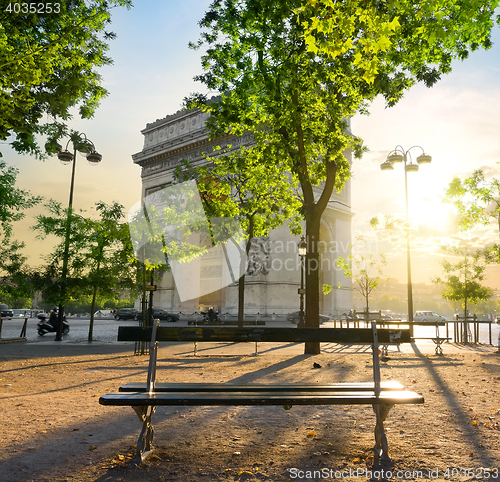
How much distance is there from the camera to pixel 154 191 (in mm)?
48594

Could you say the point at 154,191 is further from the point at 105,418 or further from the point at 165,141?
the point at 105,418

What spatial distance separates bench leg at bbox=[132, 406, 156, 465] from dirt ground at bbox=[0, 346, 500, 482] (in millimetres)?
98

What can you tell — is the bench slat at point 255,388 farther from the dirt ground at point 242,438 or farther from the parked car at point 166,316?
the parked car at point 166,316

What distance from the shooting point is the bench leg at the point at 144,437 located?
3895 mm

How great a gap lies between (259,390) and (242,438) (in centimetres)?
79

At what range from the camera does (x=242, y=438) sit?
4.64m

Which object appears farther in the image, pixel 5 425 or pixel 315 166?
pixel 315 166

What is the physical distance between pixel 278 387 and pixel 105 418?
91.0 inches

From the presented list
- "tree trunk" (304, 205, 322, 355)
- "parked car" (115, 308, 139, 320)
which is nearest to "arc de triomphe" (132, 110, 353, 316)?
"parked car" (115, 308, 139, 320)

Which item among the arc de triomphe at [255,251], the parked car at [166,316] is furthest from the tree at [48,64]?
the parked car at [166,316]

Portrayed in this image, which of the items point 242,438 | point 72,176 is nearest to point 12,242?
point 72,176

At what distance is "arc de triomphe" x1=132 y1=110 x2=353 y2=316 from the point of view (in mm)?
37531

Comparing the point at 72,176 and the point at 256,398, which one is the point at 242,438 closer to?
the point at 256,398

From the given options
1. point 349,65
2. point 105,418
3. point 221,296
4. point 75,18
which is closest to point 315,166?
point 349,65
